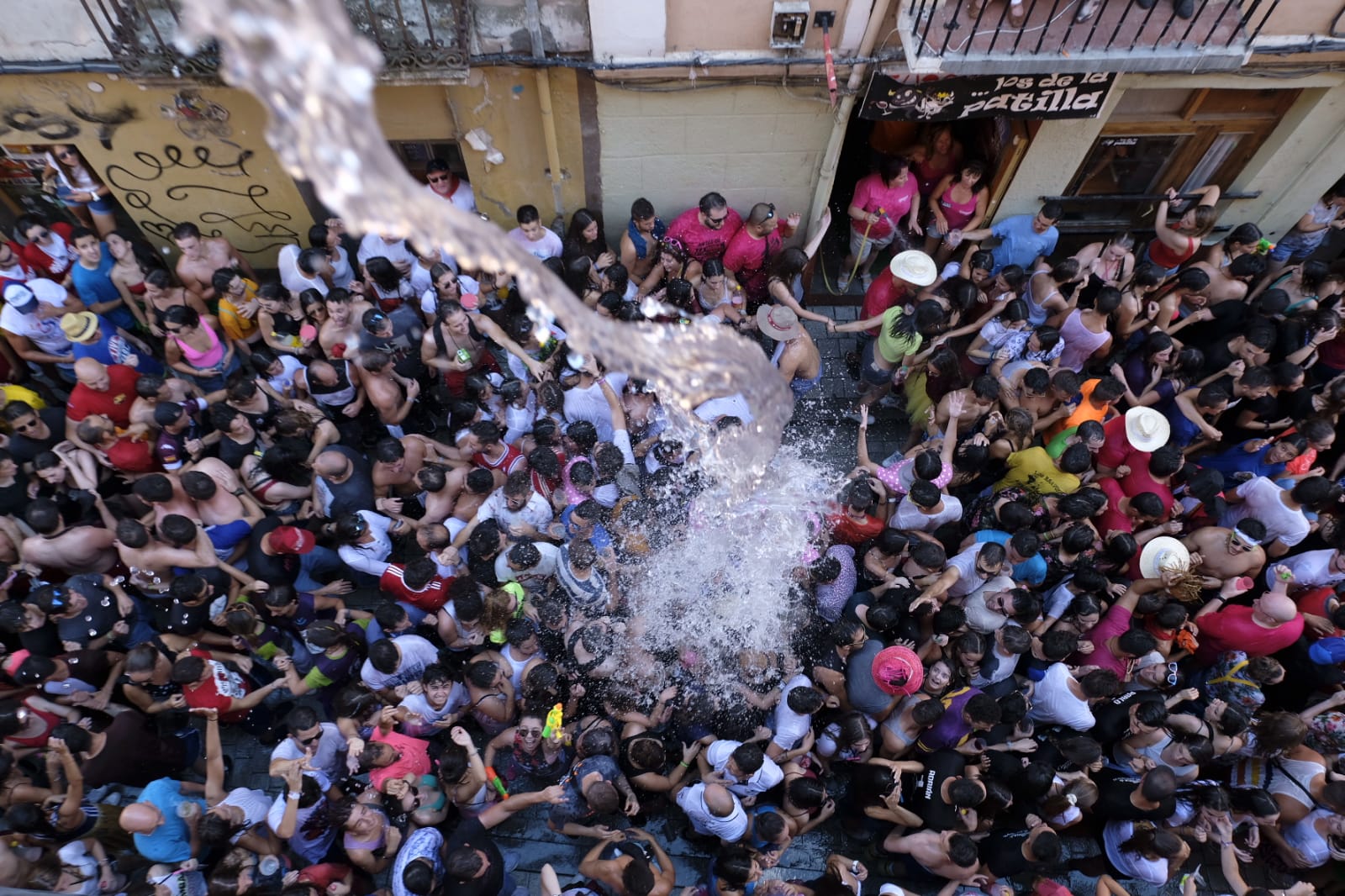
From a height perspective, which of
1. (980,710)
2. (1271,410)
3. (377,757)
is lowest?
(377,757)

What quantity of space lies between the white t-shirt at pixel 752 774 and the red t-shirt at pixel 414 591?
208cm

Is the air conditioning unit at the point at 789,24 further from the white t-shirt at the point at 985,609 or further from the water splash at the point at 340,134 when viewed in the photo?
the white t-shirt at the point at 985,609

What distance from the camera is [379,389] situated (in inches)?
250

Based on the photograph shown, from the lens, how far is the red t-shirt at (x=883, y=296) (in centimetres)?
716

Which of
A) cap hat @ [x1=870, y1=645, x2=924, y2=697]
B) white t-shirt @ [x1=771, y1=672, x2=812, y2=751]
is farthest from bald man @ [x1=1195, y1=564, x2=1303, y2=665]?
white t-shirt @ [x1=771, y1=672, x2=812, y2=751]

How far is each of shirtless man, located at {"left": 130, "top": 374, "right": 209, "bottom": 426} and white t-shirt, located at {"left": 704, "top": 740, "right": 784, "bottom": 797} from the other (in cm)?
468

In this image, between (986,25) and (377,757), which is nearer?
(377,757)

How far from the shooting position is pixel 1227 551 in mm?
5512

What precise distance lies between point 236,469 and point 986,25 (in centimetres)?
656

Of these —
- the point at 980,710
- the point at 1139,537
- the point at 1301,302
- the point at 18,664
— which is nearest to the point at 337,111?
the point at 18,664

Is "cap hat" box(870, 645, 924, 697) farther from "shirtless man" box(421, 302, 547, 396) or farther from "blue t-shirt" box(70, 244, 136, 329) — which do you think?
"blue t-shirt" box(70, 244, 136, 329)

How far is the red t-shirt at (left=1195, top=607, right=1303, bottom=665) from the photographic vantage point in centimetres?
530

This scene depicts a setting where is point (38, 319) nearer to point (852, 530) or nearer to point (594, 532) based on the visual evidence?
point (594, 532)

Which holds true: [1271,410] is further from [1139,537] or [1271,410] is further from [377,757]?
[377,757]
